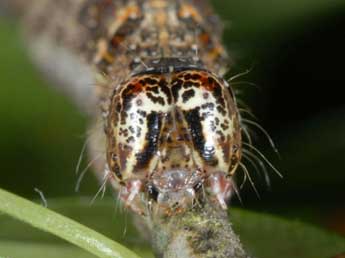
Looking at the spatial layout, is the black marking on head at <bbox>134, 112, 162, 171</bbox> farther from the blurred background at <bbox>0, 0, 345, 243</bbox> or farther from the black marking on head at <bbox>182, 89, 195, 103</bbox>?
the blurred background at <bbox>0, 0, 345, 243</bbox>

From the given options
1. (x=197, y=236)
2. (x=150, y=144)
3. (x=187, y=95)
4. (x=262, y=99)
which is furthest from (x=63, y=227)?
(x=262, y=99)

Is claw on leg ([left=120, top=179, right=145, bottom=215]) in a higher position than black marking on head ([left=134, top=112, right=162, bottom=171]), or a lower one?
lower

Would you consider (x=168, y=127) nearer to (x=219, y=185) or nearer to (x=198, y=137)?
(x=198, y=137)

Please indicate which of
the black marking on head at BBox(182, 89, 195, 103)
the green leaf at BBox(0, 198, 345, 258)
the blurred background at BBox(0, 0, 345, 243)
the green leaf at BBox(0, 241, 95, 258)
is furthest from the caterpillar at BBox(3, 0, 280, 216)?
the blurred background at BBox(0, 0, 345, 243)

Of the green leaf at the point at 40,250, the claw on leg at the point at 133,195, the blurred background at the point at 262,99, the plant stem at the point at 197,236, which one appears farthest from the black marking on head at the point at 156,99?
the blurred background at the point at 262,99

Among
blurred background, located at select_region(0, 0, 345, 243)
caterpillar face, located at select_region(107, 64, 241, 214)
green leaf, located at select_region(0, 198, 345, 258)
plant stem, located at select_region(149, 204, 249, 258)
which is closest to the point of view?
plant stem, located at select_region(149, 204, 249, 258)

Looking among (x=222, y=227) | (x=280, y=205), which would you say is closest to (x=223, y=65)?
(x=280, y=205)
